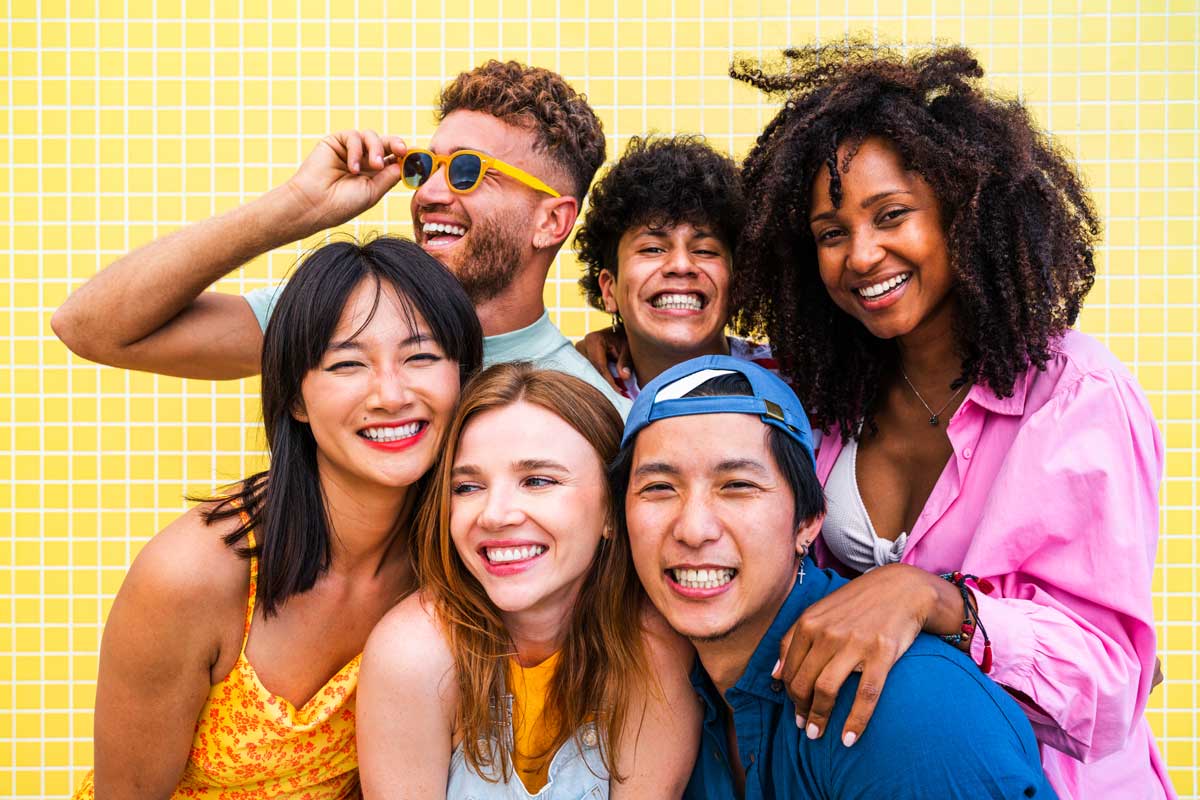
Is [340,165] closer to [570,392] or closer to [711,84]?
[570,392]

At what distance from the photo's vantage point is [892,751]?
1.87 metres

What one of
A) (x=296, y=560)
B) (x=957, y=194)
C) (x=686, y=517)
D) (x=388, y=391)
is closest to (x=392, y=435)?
(x=388, y=391)

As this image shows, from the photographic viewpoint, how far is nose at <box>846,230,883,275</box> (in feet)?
7.70

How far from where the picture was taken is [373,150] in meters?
2.77

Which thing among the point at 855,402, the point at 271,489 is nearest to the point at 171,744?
the point at 271,489

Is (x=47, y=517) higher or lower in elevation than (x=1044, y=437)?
lower

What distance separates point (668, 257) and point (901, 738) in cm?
166

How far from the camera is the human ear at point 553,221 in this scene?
3.34 meters

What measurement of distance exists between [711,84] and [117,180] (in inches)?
98.9

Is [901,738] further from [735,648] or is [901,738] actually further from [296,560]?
[296,560]

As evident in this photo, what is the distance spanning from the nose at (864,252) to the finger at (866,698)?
2.94 ft

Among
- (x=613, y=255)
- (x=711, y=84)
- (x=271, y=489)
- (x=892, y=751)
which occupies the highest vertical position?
(x=711, y=84)

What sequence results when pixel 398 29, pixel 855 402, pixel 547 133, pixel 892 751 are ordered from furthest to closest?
pixel 398 29
pixel 547 133
pixel 855 402
pixel 892 751

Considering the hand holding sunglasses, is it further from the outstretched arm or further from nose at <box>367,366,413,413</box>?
nose at <box>367,366,413,413</box>
